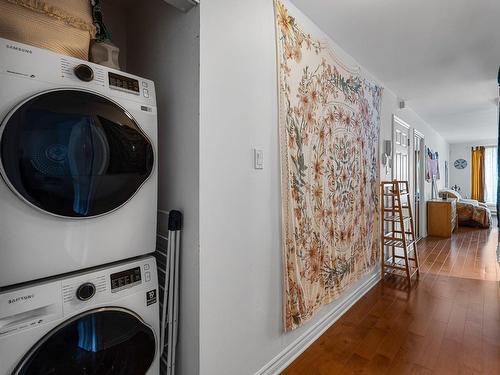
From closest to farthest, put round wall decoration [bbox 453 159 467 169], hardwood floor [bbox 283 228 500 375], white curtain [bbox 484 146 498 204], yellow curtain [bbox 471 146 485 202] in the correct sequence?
hardwood floor [bbox 283 228 500 375] < white curtain [bbox 484 146 498 204] < yellow curtain [bbox 471 146 485 202] < round wall decoration [bbox 453 159 467 169]

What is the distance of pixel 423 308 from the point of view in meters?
2.52

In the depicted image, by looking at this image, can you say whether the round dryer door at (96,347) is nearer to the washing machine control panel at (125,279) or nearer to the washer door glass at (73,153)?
the washing machine control panel at (125,279)

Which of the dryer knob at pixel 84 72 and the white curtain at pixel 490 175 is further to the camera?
the white curtain at pixel 490 175

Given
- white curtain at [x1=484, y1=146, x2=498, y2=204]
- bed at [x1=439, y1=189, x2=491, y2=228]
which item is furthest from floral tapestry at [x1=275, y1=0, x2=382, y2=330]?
white curtain at [x1=484, y1=146, x2=498, y2=204]

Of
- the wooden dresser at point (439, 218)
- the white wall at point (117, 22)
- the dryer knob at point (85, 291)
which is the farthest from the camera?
the wooden dresser at point (439, 218)

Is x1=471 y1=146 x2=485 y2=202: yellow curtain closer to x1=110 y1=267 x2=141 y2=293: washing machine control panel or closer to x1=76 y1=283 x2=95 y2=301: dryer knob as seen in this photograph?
x1=110 y1=267 x2=141 y2=293: washing machine control panel

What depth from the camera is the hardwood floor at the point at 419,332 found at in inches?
68.7

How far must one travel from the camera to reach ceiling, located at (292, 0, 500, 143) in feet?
6.12

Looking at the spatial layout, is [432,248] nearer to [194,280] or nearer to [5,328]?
[194,280]

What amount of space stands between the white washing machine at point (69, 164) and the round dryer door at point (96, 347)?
0.20 meters

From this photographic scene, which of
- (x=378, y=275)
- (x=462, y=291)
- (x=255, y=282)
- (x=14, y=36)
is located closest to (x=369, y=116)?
(x=378, y=275)

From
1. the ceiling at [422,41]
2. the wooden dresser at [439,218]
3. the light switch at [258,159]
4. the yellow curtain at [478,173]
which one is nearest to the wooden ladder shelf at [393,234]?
the ceiling at [422,41]

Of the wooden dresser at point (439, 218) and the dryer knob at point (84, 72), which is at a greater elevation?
the dryer knob at point (84, 72)

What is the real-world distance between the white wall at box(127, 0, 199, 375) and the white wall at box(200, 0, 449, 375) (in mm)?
38
